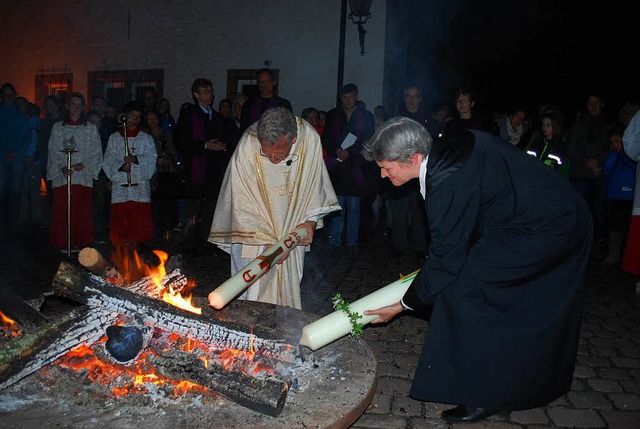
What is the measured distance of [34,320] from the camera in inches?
139

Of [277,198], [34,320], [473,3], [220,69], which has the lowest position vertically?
[34,320]

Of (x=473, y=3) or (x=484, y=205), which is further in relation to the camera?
(x=473, y=3)

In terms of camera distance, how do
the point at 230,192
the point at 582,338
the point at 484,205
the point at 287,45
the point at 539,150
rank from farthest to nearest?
the point at 287,45 → the point at 539,150 → the point at 582,338 → the point at 230,192 → the point at 484,205

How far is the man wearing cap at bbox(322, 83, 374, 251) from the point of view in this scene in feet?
28.9

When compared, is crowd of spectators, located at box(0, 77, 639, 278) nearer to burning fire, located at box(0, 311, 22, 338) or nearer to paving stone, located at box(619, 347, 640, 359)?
paving stone, located at box(619, 347, 640, 359)

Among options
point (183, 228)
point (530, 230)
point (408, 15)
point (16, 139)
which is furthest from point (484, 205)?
point (408, 15)

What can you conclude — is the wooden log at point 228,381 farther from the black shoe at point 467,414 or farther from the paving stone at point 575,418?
the paving stone at point 575,418

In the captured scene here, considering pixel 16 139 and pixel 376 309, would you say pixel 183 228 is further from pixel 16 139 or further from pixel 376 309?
pixel 376 309

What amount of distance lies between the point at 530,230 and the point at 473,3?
20671 millimetres

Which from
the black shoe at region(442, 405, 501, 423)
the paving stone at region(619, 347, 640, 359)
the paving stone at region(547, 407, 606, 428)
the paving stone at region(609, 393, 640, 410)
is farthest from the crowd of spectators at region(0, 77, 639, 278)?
the black shoe at region(442, 405, 501, 423)

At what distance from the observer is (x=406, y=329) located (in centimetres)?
553

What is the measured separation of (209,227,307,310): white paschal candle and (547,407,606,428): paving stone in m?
2.24

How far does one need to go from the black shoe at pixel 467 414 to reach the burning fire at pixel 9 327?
9.38 feet

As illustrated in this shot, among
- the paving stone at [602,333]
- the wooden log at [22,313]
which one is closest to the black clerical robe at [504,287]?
the wooden log at [22,313]
